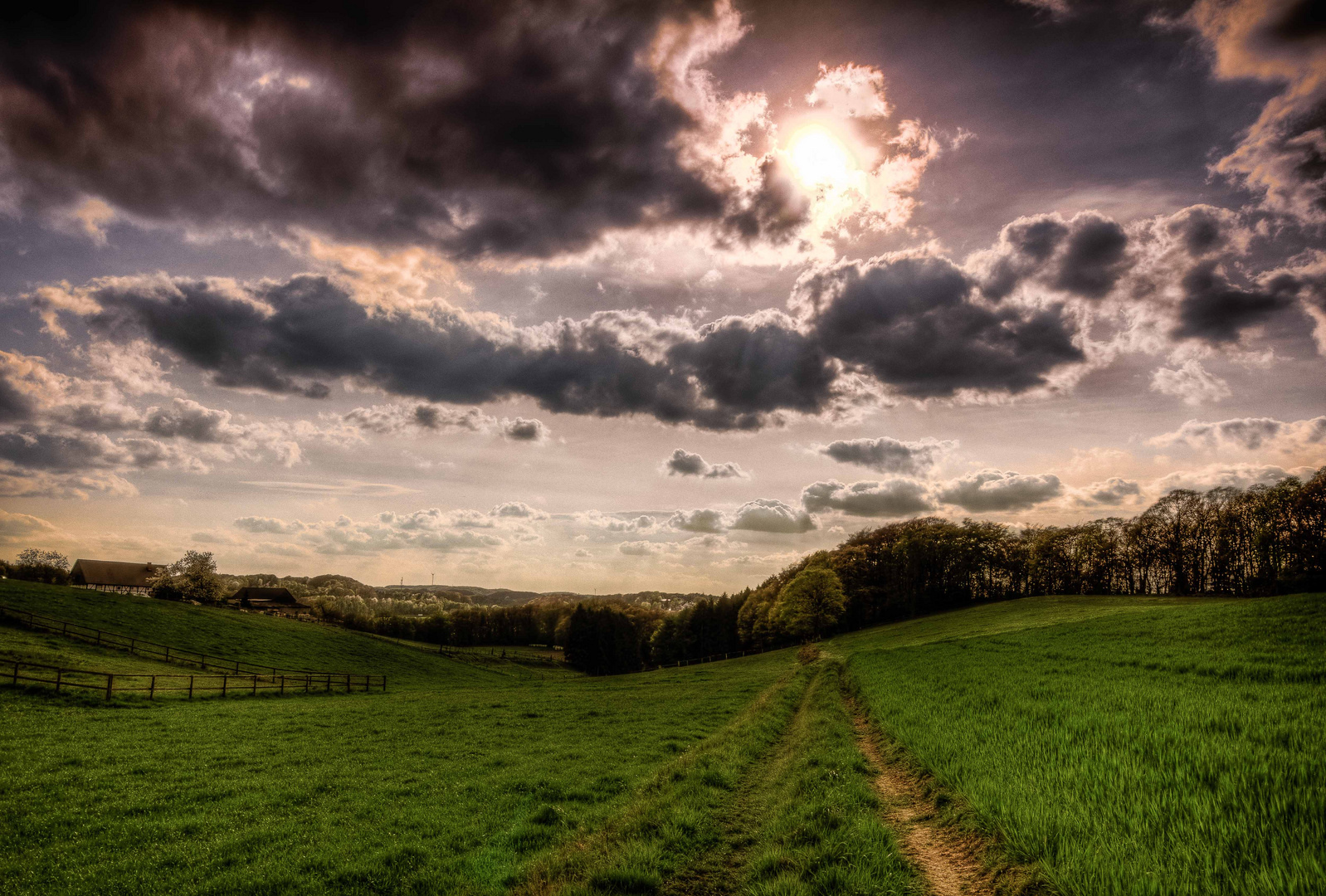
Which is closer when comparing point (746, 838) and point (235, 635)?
point (746, 838)

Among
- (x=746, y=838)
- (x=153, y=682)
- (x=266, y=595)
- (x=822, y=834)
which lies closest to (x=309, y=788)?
(x=746, y=838)

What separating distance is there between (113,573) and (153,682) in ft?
488

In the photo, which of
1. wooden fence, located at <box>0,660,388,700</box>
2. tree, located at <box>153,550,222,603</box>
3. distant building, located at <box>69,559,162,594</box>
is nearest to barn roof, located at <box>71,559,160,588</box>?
distant building, located at <box>69,559,162,594</box>

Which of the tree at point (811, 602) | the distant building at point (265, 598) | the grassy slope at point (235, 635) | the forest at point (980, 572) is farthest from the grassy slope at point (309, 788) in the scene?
the distant building at point (265, 598)

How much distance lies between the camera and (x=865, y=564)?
100000 millimetres

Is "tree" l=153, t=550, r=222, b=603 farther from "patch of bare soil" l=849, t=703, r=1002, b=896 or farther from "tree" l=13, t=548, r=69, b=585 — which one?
"patch of bare soil" l=849, t=703, r=1002, b=896

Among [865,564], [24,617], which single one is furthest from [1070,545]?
[24,617]

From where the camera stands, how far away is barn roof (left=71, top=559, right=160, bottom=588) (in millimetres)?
127625

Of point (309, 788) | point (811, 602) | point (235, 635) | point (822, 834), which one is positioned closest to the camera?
point (822, 834)

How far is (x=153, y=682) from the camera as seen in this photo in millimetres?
28500

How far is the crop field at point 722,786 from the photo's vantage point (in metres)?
6.50

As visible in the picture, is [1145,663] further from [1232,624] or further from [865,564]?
[865,564]

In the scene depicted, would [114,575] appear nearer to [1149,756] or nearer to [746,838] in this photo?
[746,838]

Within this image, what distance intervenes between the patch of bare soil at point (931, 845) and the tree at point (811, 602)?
72434 mm
